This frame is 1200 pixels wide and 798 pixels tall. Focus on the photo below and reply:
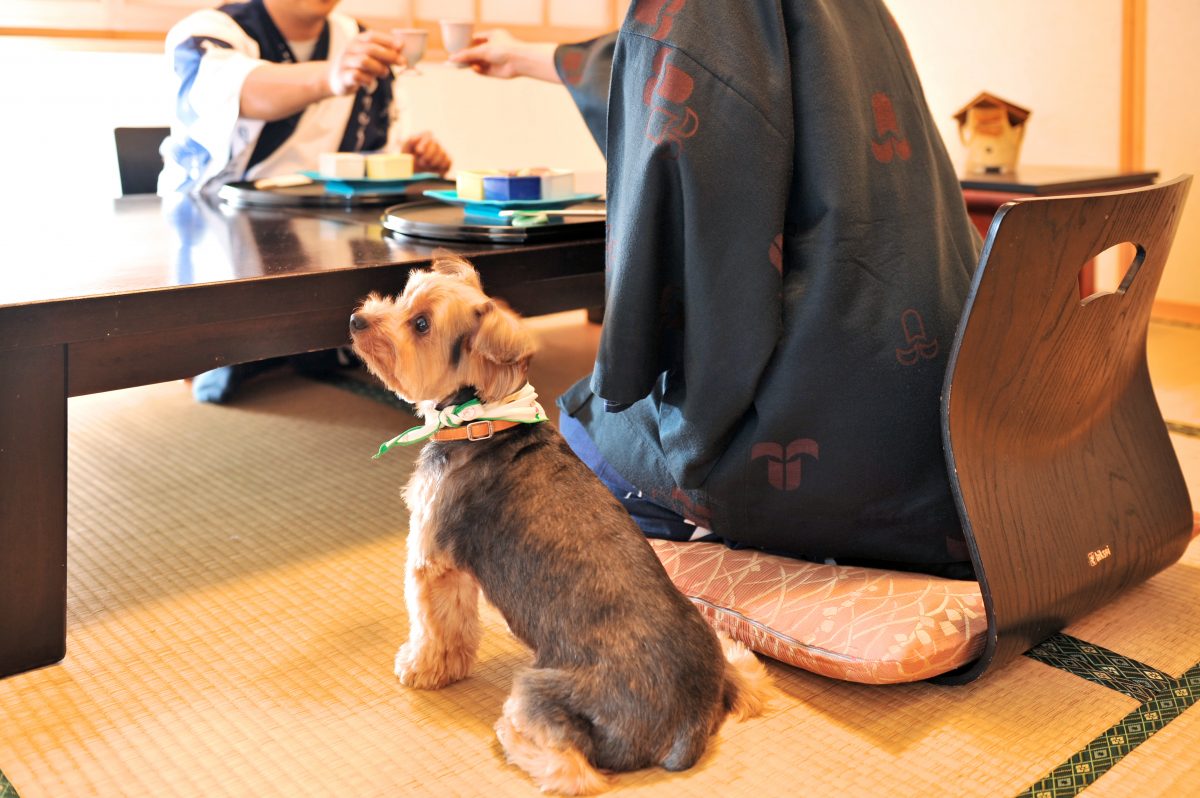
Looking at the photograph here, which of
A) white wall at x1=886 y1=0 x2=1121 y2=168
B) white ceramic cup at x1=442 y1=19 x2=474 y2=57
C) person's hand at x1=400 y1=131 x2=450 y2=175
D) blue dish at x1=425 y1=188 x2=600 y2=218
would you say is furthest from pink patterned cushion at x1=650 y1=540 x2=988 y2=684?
white wall at x1=886 y1=0 x2=1121 y2=168

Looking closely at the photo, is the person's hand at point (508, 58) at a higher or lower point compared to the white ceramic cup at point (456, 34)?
lower

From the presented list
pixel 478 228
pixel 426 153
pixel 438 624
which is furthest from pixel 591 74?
pixel 426 153

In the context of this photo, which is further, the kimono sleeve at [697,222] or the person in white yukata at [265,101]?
the person in white yukata at [265,101]

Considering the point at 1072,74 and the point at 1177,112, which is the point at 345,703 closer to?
the point at 1177,112

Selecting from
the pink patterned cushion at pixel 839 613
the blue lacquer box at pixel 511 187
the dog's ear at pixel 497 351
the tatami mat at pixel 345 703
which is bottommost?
the tatami mat at pixel 345 703

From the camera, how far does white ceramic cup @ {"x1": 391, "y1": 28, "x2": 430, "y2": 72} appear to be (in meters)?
2.45

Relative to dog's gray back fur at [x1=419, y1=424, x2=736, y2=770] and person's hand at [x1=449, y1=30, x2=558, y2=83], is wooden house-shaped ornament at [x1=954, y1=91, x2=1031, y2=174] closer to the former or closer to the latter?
person's hand at [x1=449, y1=30, x2=558, y2=83]

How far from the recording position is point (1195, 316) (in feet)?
12.7

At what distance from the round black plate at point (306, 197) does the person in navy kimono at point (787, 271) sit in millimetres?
1060

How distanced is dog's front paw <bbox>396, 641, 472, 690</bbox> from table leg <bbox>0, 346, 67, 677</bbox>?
0.49 m

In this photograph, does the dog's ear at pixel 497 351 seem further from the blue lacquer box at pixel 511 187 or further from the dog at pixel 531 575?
the blue lacquer box at pixel 511 187

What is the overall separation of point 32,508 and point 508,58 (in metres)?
1.16

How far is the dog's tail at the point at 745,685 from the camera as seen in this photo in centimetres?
140

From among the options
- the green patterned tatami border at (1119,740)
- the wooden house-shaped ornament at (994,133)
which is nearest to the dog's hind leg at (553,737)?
the green patterned tatami border at (1119,740)
